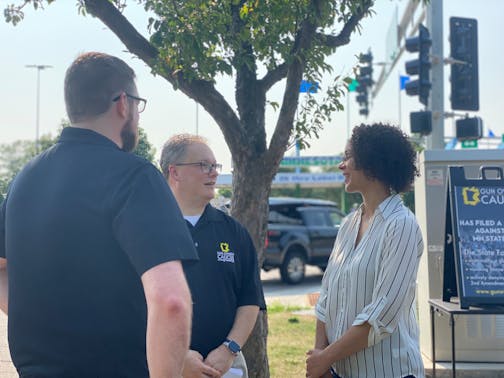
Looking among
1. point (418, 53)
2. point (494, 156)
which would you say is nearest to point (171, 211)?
point (494, 156)

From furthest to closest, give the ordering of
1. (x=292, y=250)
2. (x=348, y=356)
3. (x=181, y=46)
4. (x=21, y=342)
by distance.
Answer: (x=292, y=250), (x=181, y=46), (x=348, y=356), (x=21, y=342)

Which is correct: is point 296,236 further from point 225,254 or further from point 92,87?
point 92,87

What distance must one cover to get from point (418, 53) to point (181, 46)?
684 cm

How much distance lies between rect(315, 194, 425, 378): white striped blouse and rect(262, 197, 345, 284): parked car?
12499mm

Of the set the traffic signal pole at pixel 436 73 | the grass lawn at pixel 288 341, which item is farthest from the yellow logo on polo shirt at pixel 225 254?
the traffic signal pole at pixel 436 73

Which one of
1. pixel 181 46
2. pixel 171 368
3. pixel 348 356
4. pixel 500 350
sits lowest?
pixel 500 350

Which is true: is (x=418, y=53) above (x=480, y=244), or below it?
above

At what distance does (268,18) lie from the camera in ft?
15.6

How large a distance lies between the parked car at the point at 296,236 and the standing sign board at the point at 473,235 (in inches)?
432

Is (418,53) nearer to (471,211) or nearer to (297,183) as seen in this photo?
(471,211)

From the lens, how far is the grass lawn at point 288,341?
6645 mm

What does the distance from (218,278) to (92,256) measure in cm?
133

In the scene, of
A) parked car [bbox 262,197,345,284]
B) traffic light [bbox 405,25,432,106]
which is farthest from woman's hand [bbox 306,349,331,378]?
parked car [bbox 262,197,345,284]

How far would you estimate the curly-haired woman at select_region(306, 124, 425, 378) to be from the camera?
2951mm
